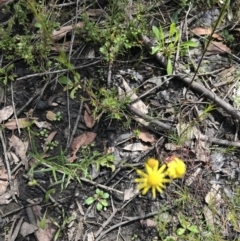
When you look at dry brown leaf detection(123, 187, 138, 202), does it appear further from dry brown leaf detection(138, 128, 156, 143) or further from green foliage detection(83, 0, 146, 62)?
green foliage detection(83, 0, 146, 62)

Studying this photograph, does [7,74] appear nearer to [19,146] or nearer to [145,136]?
[19,146]

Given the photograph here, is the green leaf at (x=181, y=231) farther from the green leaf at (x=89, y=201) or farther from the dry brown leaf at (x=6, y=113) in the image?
the dry brown leaf at (x=6, y=113)

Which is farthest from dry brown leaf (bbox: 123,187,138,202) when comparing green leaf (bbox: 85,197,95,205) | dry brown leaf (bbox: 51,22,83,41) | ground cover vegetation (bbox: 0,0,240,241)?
dry brown leaf (bbox: 51,22,83,41)

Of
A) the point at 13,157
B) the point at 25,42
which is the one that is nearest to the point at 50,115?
the point at 13,157

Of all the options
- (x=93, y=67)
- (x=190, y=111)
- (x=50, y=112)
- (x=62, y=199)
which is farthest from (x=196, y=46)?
(x=62, y=199)

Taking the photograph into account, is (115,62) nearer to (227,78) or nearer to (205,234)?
(227,78)

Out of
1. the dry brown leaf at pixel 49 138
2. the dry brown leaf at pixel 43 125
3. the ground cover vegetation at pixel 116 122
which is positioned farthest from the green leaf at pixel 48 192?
the dry brown leaf at pixel 43 125
